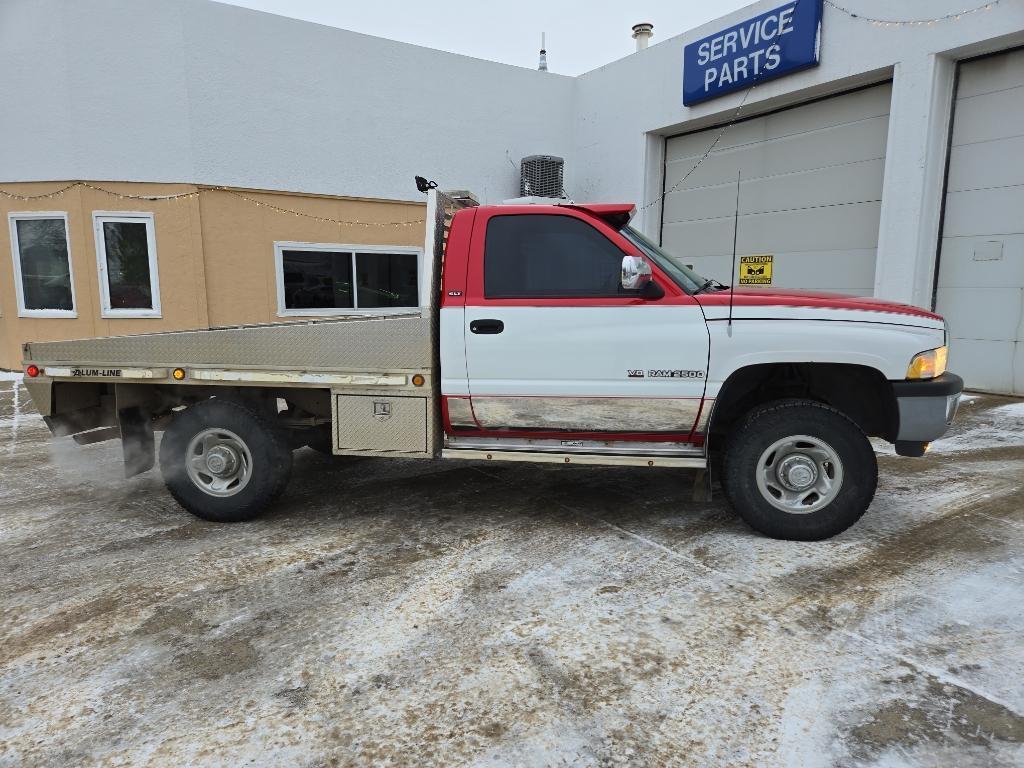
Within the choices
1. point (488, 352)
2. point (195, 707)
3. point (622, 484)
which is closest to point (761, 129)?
point (622, 484)

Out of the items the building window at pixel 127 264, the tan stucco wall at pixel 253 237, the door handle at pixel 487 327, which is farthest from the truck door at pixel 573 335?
the building window at pixel 127 264

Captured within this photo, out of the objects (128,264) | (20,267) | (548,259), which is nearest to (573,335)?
(548,259)

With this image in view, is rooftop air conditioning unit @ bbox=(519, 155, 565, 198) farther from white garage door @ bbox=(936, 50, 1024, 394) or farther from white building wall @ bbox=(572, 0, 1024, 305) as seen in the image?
white garage door @ bbox=(936, 50, 1024, 394)

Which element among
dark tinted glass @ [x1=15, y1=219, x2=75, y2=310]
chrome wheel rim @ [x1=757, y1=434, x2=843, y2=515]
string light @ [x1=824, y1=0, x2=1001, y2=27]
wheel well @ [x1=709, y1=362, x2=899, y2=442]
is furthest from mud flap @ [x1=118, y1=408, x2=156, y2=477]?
string light @ [x1=824, y1=0, x2=1001, y2=27]

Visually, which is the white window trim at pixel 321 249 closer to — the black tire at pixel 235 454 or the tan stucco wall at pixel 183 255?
the tan stucco wall at pixel 183 255

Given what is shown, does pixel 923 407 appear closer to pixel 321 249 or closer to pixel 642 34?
pixel 321 249

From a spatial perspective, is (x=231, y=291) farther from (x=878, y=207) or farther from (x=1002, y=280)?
(x=1002, y=280)

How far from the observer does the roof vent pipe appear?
1338 cm

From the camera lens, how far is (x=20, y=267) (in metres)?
10.8

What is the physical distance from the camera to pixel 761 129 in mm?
10742

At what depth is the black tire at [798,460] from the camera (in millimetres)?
3729

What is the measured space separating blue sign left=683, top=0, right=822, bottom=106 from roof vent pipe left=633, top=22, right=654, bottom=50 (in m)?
2.74

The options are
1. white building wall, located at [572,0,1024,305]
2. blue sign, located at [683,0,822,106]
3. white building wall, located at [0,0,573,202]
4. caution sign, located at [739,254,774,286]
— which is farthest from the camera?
caution sign, located at [739,254,774,286]

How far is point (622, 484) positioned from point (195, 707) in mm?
3430
